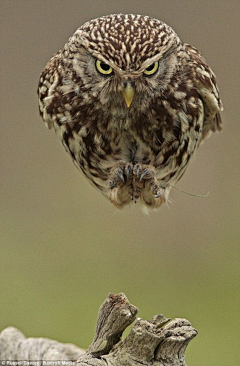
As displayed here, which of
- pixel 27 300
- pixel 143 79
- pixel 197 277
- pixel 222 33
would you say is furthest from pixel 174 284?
pixel 143 79

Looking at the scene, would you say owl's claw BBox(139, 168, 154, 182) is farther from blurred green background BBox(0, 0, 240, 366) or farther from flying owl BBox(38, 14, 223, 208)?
blurred green background BBox(0, 0, 240, 366)

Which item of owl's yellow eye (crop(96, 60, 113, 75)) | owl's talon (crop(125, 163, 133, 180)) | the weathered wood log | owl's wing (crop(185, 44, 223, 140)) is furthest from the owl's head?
the weathered wood log

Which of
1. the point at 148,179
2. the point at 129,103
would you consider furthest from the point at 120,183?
the point at 129,103

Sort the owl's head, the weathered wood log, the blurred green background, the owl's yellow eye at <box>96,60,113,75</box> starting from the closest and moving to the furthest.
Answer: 1. the weathered wood log
2. the owl's head
3. the owl's yellow eye at <box>96,60,113,75</box>
4. the blurred green background

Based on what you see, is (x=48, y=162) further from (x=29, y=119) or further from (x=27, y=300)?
(x=27, y=300)

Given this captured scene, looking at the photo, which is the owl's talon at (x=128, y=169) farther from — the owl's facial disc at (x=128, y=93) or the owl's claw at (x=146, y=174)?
the owl's facial disc at (x=128, y=93)

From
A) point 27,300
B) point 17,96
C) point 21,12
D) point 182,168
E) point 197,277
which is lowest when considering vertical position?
point 27,300
